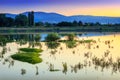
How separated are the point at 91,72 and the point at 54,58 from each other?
25.1 ft

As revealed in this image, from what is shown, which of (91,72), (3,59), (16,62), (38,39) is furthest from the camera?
(38,39)

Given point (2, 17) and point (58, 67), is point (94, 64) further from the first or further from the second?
point (2, 17)

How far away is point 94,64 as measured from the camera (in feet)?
84.4

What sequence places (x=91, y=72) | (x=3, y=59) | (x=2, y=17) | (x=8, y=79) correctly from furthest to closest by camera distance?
(x=2, y=17) < (x=3, y=59) < (x=91, y=72) < (x=8, y=79)

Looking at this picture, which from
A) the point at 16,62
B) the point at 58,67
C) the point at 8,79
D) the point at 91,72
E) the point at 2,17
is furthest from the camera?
the point at 2,17

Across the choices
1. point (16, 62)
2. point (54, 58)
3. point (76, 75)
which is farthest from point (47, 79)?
point (54, 58)

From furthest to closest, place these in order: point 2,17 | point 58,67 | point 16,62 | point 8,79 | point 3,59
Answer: point 2,17, point 3,59, point 16,62, point 58,67, point 8,79

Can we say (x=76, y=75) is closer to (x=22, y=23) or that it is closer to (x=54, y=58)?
(x=54, y=58)

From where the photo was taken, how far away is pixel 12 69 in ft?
78.3

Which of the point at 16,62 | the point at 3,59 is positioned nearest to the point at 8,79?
the point at 16,62

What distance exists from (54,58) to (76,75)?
338 inches

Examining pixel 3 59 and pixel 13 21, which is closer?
pixel 3 59

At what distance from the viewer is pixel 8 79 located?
20.1 m

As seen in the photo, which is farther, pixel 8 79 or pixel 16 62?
pixel 16 62
